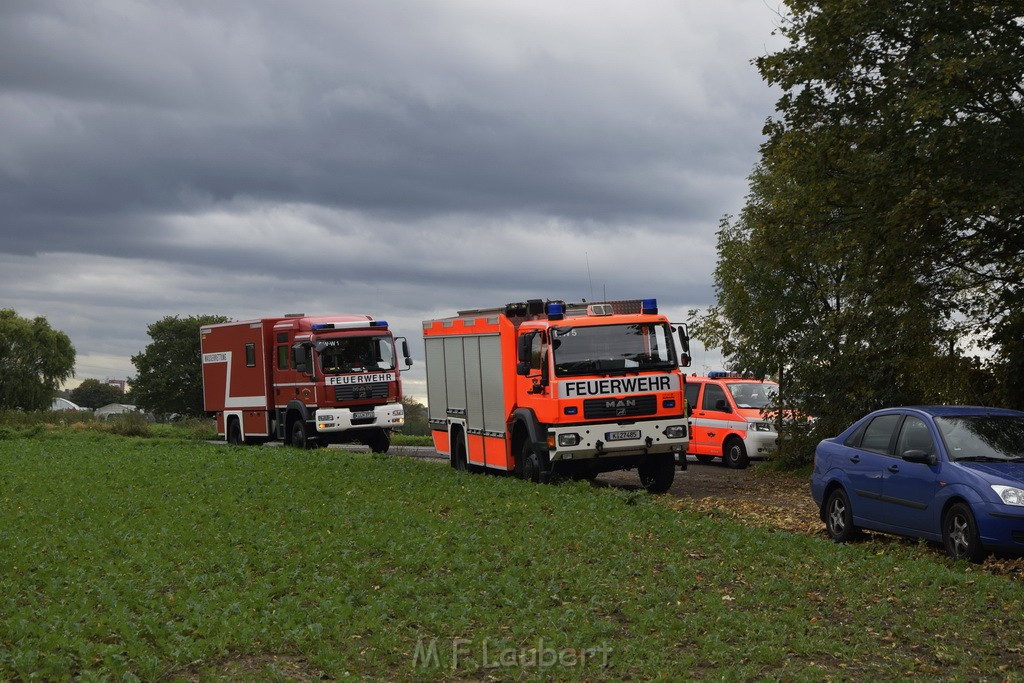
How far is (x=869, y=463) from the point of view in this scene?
1345 centimetres

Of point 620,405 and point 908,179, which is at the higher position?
point 908,179

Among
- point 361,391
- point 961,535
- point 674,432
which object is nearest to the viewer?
point 961,535

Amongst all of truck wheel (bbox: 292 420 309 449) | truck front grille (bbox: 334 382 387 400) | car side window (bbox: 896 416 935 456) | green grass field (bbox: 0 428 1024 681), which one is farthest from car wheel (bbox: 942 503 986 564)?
truck wheel (bbox: 292 420 309 449)

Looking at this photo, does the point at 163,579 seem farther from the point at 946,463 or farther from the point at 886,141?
the point at 886,141

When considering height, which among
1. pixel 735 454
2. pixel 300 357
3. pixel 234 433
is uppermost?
pixel 300 357

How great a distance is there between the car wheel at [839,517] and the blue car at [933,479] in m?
0.01

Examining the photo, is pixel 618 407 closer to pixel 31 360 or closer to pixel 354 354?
pixel 354 354

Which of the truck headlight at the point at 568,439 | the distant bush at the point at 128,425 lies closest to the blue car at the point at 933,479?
the truck headlight at the point at 568,439

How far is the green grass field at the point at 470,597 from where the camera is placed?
26.9 feet

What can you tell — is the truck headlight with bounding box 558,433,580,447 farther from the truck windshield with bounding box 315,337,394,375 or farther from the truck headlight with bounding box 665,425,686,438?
the truck windshield with bounding box 315,337,394,375

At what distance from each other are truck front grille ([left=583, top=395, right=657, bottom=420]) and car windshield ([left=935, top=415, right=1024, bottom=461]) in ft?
23.3

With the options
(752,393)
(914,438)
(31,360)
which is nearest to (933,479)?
(914,438)

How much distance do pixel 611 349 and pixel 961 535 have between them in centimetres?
844

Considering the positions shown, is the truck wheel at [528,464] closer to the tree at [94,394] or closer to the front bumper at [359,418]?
the front bumper at [359,418]
